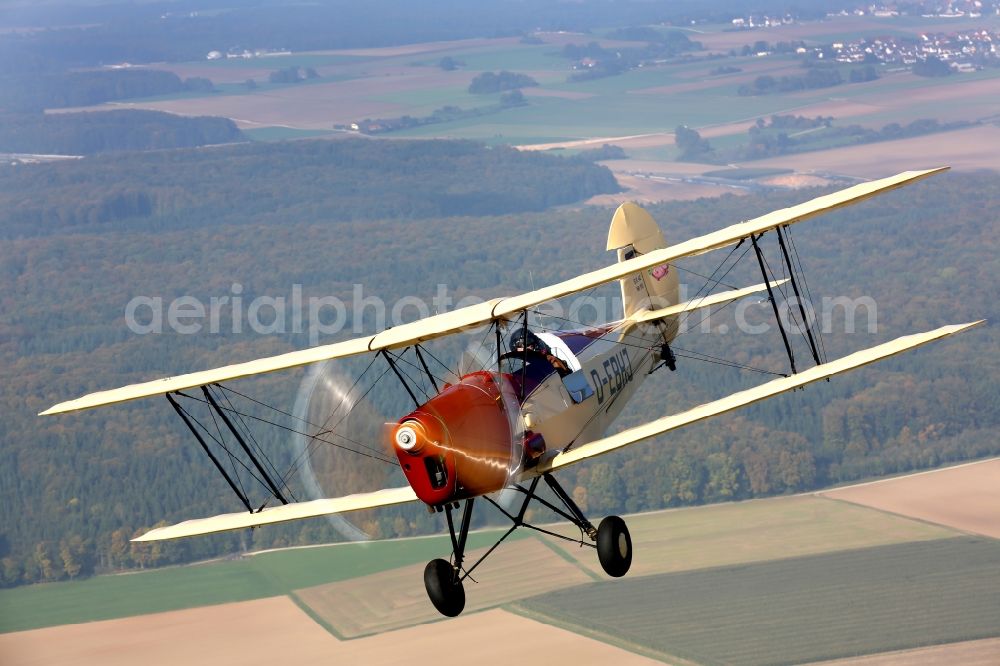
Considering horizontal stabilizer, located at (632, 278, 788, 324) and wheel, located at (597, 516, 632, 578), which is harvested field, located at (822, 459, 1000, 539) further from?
wheel, located at (597, 516, 632, 578)

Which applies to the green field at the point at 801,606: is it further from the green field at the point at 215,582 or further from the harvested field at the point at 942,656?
the green field at the point at 215,582

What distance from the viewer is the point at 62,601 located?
91.1 metres

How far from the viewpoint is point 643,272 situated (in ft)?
97.2

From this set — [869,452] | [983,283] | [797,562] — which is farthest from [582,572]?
[983,283]

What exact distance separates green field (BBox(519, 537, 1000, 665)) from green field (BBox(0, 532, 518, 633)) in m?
11.5

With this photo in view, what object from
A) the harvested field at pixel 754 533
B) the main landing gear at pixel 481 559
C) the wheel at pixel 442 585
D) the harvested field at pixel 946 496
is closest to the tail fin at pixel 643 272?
the main landing gear at pixel 481 559

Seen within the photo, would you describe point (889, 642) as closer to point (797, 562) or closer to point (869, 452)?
point (797, 562)

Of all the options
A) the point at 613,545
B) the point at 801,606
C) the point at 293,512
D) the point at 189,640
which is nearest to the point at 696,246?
the point at 613,545

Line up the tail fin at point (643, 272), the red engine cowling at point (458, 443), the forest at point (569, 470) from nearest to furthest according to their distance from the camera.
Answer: the red engine cowling at point (458, 443)
the tail fin at point (643, 272)
the forest at point (569, 470)

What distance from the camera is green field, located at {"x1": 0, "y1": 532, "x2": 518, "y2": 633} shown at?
8506 centimetres

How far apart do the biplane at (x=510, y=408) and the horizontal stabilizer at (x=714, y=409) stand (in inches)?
1.1

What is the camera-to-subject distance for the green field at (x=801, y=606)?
72.9 m

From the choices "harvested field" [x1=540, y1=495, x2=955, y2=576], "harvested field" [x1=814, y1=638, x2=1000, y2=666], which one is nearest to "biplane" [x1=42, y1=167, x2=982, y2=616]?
"harvested field" [x1=814, y1=638, x2=1000, y2=666]

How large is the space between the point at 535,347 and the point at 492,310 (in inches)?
77.9
